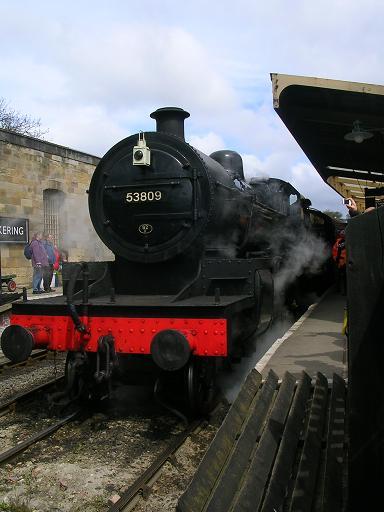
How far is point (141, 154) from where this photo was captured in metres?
4.88

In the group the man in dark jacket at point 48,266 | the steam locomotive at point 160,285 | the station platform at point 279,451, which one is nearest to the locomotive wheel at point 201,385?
the steam locomotive at point 160,285

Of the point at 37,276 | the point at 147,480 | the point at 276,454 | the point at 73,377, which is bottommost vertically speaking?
the point at 147,480

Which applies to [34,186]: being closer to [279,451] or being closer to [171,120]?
[171,120]

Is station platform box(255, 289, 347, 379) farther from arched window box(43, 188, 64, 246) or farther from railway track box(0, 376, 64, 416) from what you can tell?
arched window box(43, 188, 64, 246)

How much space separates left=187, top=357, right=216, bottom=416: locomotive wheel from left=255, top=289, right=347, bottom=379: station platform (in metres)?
0.43

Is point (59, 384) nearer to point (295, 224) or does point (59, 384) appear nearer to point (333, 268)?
point (295, 224)

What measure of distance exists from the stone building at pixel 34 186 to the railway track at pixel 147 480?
305 inches

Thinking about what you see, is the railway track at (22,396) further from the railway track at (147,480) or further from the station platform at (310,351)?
the station platform at (310,351)

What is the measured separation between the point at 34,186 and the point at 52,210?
102 cm

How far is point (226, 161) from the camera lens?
6488 millimetres

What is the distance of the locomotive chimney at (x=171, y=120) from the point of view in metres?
5.34

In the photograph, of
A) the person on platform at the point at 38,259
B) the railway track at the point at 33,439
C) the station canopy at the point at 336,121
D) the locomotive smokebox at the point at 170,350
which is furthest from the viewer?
the person on platform at the point at 38,259

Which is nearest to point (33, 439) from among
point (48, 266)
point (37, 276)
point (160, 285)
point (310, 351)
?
point (160, 285)

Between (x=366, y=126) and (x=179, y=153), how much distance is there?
3.53 metres
